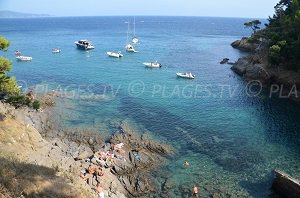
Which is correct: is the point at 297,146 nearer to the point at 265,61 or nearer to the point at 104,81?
the point at 265,61

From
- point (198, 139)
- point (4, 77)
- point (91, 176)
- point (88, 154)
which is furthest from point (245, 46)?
point (4, 77)

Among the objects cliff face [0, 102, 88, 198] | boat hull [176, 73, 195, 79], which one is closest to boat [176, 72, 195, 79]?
boat hull [176, 73, 195, 79]

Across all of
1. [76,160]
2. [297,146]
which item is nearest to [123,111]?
[76,160]

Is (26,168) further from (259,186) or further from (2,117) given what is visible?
(259,186)

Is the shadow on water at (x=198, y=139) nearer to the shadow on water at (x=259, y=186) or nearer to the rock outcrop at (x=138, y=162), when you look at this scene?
the shadow on water at (x=259, y=186)

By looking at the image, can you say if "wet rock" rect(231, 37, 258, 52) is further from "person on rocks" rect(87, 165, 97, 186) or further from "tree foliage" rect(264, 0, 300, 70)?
"person on rocks" rect(87, 165, 97, 186)

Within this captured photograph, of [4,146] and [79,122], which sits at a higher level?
[4,146]

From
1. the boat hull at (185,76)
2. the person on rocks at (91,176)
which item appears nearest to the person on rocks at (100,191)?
the person on rocks at (91,176)
